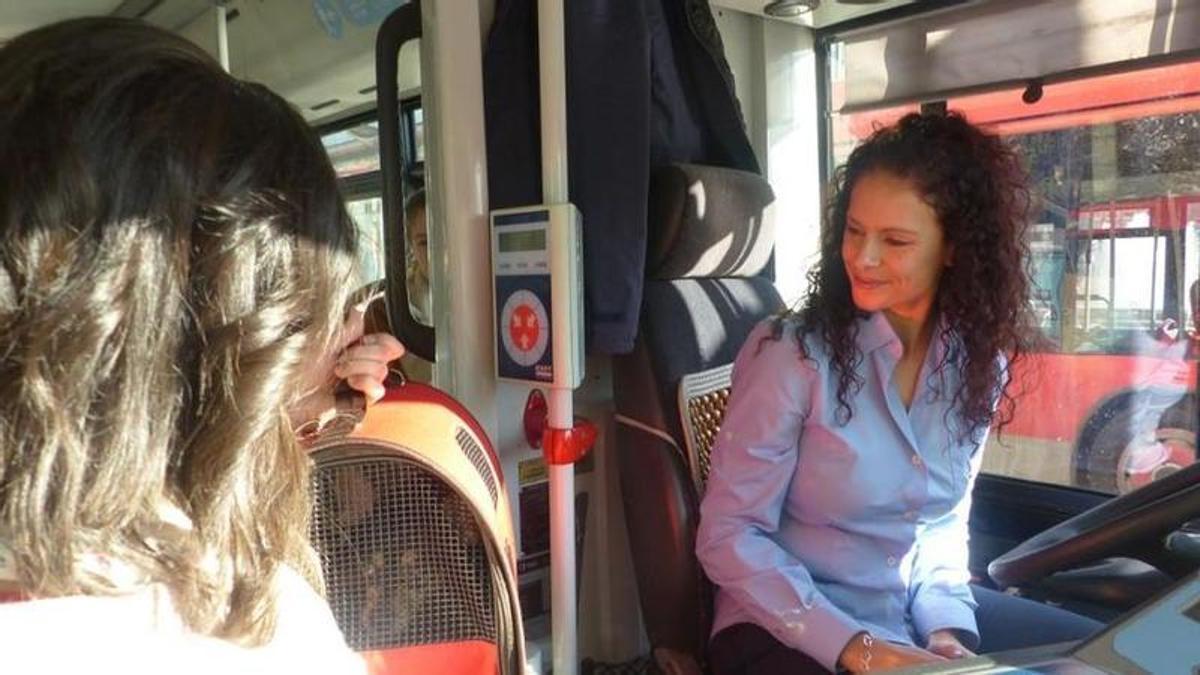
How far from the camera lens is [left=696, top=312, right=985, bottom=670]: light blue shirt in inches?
63.2

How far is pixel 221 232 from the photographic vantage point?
625 mm

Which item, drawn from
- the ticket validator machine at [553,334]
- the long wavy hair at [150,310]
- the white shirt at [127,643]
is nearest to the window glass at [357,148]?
the ticket validator machine at [553,334]

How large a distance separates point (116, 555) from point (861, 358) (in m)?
1.33

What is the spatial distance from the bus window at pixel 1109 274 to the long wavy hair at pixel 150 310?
1974mm

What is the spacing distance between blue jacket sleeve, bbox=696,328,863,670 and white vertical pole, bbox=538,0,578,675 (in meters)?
0.26

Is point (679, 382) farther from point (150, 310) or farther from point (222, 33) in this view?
point (222, 33)

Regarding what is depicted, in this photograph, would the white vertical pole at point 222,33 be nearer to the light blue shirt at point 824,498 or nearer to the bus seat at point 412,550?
the light blue shirt at point 824,498

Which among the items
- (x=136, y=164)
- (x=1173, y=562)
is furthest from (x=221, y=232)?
(x=1173, y=562)

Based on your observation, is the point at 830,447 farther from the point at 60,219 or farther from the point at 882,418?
the point at 60,219

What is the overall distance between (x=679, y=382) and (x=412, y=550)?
0.94 m

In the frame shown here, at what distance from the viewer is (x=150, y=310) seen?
0.59m

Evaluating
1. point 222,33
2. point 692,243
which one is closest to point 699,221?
A: point 692,243

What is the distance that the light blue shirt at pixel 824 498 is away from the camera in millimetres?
1606

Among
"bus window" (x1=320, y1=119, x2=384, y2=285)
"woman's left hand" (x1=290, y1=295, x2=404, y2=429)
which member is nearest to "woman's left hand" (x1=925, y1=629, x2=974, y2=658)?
"woman's left hand" (x1=290, y1=295, x2=404, y2=429)
